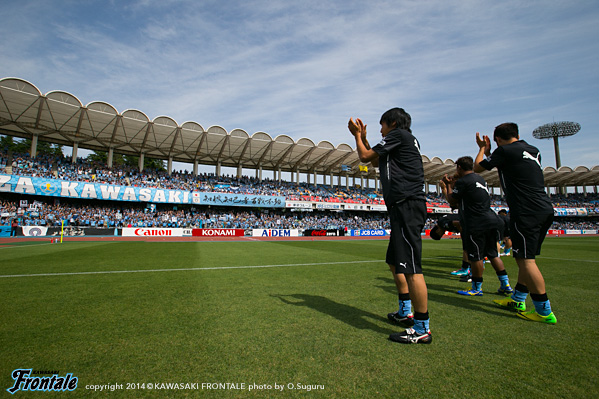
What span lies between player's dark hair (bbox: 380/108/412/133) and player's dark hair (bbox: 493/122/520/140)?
159 cm

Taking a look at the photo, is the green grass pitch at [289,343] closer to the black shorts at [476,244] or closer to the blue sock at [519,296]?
the blue sock at [519,296]

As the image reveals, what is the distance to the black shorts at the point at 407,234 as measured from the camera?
9.70 ft

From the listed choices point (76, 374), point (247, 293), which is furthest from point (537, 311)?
point (76, 374)

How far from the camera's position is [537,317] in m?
3.36

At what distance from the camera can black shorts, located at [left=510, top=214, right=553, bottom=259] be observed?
356 centimetres

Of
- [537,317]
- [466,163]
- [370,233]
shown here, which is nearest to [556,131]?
[370,233]

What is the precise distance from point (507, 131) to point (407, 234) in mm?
2359

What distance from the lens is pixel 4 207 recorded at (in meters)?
25.5

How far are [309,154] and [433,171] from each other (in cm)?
2450

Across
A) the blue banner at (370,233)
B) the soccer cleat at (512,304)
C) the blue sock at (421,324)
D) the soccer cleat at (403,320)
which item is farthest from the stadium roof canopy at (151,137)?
the blue sock at (421,324)

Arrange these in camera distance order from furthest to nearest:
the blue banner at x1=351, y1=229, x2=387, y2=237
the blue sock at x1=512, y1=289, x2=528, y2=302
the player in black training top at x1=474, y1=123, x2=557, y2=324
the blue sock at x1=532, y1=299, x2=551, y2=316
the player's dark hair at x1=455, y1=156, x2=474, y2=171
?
the blue banner at x1=351, y1=229, x2=387, y2=237, the player's dark hair at x1=455, y1=156, x2=474, y2=171, the blue sock at x1=512, y1=289, x2=528, y2=302, the player in black training top at x1=474, y1=123, x2=557, y2=324, the blue sock at x1=532, y1=299, x2=551, y2=316

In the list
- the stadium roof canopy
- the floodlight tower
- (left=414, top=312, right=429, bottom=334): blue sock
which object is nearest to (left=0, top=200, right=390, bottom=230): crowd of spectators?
the stadium roof canopy

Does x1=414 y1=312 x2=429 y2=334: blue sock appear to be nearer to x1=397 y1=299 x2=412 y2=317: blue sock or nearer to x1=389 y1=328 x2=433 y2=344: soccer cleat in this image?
x1=389 y1=328 x2=433 y2=344: soccer cleat

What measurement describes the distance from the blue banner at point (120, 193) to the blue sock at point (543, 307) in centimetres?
3602
